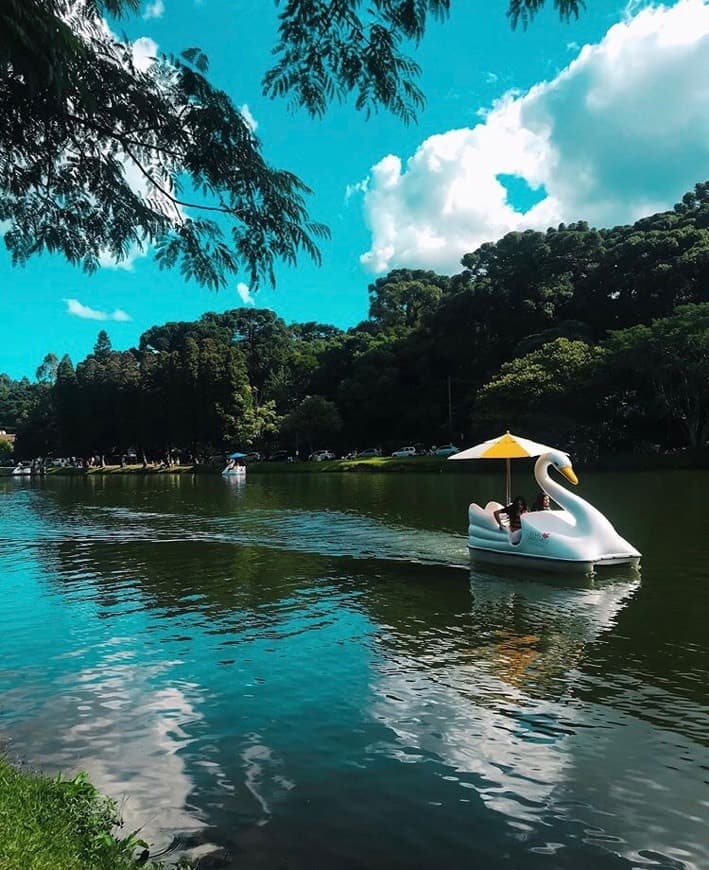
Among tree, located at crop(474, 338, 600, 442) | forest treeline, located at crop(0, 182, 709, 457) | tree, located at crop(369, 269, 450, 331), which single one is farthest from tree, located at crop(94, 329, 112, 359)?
tree, located at crop(474, 338, 600, 442)

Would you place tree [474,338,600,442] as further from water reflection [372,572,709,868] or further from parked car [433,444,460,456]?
water reflection [372,572,709,868]

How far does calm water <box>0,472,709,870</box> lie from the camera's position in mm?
5297

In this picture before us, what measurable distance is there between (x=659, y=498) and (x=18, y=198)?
31.0m

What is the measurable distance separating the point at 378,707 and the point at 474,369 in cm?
7669

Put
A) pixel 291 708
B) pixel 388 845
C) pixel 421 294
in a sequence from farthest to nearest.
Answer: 1. pixel 421 294
2. pixel 291 708
3. pixel 388 845

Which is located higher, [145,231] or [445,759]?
[145,231]

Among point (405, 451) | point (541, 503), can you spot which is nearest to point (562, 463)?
point (541, 503)

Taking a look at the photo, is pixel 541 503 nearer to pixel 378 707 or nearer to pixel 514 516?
pixel 514 516

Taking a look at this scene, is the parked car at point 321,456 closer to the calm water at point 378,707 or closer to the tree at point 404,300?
the tree at point 404,300

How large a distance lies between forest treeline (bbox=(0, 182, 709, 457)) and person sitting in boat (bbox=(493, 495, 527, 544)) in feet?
126

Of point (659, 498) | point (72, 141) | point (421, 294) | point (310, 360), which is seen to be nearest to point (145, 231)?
point (72, 141)

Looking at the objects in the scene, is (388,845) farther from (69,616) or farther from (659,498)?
(659,498)

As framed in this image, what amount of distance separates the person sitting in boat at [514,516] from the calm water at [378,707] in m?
1.33

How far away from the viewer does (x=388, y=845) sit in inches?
200
